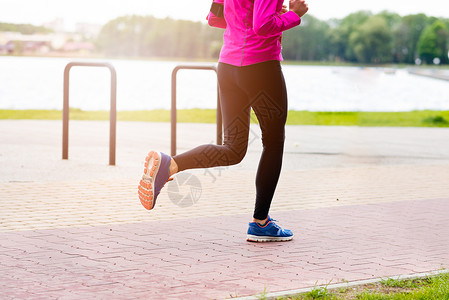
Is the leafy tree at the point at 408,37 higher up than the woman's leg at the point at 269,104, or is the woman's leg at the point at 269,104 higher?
the leafy tree at the point at 408,37

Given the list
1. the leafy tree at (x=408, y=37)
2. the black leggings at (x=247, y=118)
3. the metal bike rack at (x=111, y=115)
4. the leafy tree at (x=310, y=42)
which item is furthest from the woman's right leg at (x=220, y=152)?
the leafy tree at (x=408, y=37)

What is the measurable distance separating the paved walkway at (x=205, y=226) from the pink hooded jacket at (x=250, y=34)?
1181 mm

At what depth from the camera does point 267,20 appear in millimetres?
4422

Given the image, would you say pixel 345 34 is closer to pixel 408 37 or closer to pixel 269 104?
pixel 408 37

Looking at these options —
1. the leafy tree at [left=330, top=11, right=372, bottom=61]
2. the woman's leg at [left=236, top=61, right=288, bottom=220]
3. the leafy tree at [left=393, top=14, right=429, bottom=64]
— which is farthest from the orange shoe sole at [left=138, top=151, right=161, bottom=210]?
the leafy tree at [left=393, top=14, right=429, bottom=64]

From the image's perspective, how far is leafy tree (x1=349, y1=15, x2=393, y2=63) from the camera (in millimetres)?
113625

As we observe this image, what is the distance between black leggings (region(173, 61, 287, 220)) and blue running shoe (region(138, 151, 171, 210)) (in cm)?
13

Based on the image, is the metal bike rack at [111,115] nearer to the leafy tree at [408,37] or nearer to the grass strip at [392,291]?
the grass strip at [392,291]

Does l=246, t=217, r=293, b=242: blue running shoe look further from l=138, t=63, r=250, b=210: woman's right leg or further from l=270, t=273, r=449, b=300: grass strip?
l=270, t=273, r=449, b=300: grass strip

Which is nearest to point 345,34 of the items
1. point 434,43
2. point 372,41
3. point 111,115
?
point 372,41

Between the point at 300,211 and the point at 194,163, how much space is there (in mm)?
1812

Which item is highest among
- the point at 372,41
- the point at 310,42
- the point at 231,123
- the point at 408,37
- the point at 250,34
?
the point at 408,37

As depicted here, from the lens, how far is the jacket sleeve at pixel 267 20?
14.5ft

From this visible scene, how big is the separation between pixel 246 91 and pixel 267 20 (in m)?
0.49
